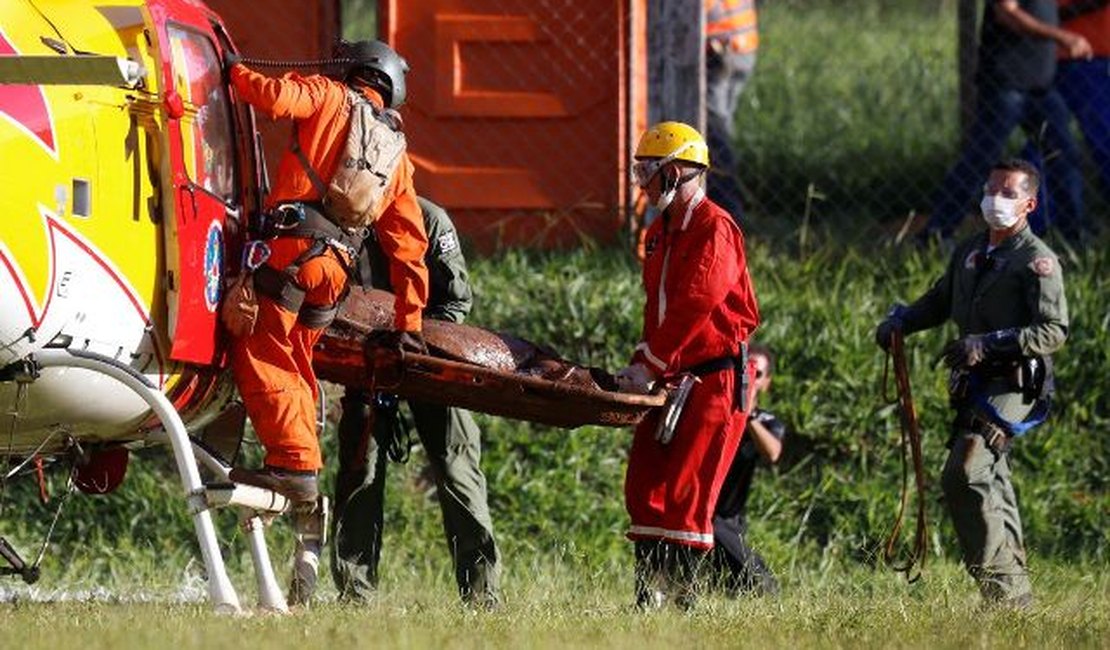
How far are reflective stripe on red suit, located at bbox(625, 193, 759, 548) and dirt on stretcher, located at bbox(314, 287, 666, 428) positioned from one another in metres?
0.20

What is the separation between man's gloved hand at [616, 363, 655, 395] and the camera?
391 inches

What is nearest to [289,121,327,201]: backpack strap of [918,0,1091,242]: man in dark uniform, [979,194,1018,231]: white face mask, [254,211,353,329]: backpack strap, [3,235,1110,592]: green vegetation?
[254,211,353,329]: backpack strap

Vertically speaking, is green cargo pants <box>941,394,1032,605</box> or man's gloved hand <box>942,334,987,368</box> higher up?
man's gloved hand <box>942,334,987,368</box>

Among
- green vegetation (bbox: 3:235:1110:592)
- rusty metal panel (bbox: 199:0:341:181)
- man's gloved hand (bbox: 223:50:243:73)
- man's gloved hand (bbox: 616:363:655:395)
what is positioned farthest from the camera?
rusty metal panel (bbox: 199:0:341:181)

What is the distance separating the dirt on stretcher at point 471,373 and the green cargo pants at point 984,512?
1580 mm

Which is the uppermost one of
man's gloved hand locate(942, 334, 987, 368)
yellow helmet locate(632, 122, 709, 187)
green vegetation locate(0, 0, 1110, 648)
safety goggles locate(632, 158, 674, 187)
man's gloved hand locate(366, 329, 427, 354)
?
yellow helmet locate(632, 122, 709, 187)

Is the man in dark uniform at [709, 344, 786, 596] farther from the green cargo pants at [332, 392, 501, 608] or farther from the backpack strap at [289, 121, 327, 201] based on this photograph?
the backpack strap at [289, 121, 327, 201]

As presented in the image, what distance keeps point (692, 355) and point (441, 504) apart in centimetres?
143

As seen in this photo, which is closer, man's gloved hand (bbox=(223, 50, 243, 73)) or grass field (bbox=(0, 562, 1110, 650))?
grass field (bbox=(0, 562, 1110, 650))

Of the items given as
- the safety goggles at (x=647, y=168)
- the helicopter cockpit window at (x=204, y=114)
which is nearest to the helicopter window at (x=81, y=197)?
the helicopter cockpit window at (x=204, y=114)

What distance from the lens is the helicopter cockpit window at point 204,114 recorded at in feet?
29.5

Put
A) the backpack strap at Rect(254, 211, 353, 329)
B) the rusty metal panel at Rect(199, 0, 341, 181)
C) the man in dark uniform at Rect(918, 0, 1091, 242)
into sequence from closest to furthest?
1. the backpack strap at Rect(254, 211, 353, 329)
2. the rusty metal panel at Rect(199, 0, 341, 181)
3. the man in dark uniform at Rect(918, 0, 1091, 242)

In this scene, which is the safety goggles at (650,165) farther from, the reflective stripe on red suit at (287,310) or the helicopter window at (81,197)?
the helicopter window at (81,197)

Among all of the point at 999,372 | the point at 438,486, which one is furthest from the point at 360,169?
the point at 999,372
